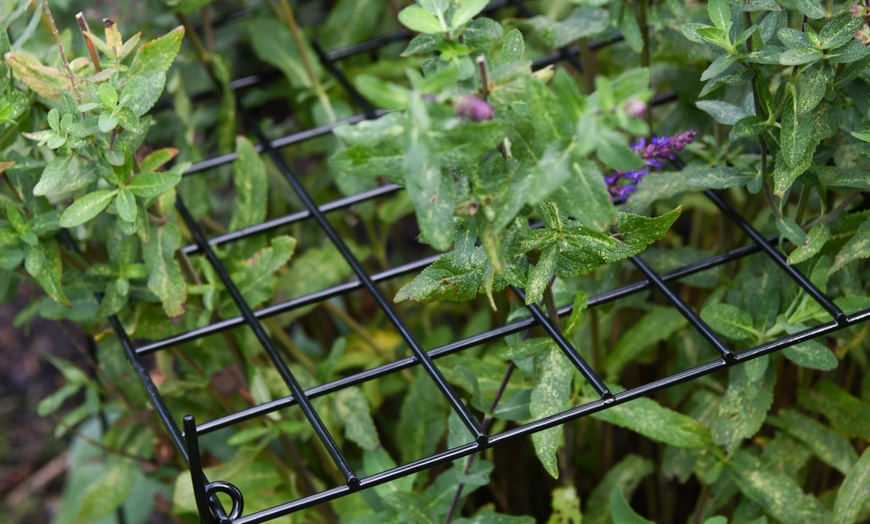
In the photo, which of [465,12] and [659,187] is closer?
[465,12]

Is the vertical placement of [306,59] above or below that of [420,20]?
below

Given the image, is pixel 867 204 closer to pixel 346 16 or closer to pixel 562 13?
pixel 562 13

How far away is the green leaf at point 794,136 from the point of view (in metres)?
0.75

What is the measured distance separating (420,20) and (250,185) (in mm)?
479

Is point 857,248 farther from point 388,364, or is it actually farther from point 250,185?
point 250,185

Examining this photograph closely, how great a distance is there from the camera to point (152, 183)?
31.8 inches

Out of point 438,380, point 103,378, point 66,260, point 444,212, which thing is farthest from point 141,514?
point 444,212

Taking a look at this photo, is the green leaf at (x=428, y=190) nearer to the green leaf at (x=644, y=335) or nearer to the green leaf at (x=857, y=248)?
the green leaf at (x=857, y=248)

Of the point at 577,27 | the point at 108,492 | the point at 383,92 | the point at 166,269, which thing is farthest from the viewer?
the point at 108,492

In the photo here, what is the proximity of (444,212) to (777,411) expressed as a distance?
0.62 metres

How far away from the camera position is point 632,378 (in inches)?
50.5

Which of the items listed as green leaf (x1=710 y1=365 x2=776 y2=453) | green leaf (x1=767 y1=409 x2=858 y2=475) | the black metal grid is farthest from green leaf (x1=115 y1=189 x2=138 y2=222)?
green leaf (x1=767 y1=409 x2=858 y2=475)

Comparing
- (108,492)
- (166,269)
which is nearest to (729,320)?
(166,269)

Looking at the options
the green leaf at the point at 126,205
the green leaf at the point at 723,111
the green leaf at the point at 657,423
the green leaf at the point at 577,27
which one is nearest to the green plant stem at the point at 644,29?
the green leaf at the point at 577,27
